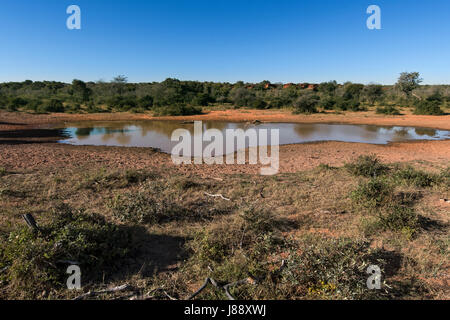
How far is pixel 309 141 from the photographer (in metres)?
13.8

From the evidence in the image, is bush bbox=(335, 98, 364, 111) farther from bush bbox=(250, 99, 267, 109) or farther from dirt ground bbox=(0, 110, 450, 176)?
dirt ground bbox=(0, 110, 450, 176)

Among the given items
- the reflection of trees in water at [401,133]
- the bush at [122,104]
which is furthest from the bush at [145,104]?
the reflection of trees in water at [401,133]

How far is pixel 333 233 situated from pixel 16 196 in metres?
5.67

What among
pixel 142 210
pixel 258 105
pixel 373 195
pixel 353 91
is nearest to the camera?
pixel 142 210

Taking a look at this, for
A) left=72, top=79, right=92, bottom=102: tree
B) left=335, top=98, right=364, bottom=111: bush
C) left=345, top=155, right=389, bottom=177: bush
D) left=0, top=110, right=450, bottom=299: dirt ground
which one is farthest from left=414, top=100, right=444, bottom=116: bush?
left=72, top=79, right=92, bottom=102: tree

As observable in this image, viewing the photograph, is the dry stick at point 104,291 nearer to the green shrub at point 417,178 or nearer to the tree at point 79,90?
the green shrub at point 417,178

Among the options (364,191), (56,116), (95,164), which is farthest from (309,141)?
(56,116)

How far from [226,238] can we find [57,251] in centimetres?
197

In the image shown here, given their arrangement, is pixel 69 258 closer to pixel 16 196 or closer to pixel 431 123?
pixel 16 196

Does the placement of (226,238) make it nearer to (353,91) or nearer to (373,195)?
(373,195)

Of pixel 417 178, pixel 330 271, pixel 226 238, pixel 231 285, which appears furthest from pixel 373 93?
pixel 231 285

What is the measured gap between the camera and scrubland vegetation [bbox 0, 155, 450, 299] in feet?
8.57

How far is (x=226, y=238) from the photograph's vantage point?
3506 millimetres

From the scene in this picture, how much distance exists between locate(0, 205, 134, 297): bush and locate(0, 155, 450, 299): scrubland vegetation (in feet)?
0.04
